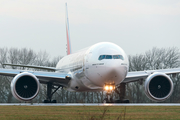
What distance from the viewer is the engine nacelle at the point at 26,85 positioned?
24.4 metres

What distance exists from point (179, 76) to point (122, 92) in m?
30.0

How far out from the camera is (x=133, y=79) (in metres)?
27.8

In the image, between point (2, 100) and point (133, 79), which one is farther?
point (2, 100)

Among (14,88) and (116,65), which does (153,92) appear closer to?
(116,65)

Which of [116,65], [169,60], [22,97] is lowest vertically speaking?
[22,97]

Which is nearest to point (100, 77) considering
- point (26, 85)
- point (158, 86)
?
point (158, 86)

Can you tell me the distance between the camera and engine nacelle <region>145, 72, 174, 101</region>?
24.7 m

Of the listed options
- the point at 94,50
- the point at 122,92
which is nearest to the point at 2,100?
the point at 122,92

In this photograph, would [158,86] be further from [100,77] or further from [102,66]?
[102,66]

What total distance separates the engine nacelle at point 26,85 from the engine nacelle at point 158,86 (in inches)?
269

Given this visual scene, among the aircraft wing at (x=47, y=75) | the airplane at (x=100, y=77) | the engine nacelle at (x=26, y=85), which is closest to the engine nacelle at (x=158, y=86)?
the airplane at (x=100, y=77)

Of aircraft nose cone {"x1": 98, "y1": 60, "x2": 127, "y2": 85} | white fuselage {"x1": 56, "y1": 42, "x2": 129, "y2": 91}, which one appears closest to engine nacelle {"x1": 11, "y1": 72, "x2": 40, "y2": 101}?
white fuselage {"x1": 56, "y1": 42, "x2": 129, "y2": 91}

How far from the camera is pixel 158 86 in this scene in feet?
83.0

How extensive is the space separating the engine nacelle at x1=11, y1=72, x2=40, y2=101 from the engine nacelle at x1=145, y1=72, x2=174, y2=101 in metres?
6.82
